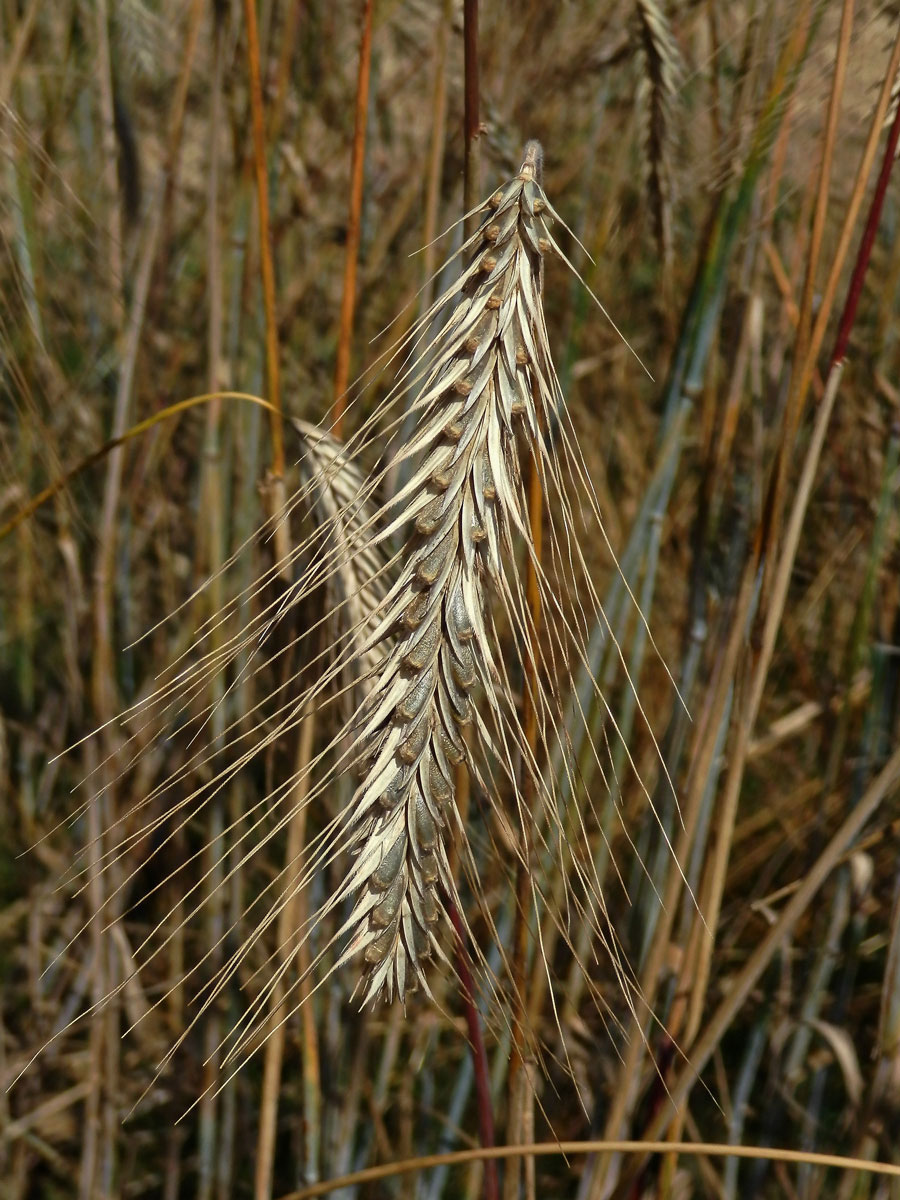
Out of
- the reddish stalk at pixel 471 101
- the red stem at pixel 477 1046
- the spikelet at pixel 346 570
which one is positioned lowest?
the red stem at pixel 477 1046

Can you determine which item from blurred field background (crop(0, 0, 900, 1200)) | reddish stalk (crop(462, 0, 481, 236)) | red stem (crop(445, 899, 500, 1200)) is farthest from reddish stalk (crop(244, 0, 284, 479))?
red stem (crop(445, 899, 500, 1200))

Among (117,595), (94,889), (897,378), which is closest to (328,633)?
(94,889)

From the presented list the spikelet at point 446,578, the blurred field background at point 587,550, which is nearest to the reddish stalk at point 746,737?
the blurred field background at point 587,550

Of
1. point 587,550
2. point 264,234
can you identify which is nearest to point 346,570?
point 264,234

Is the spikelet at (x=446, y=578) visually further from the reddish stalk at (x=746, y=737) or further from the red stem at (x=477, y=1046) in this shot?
the reddish stalk at (x=746, y=737)

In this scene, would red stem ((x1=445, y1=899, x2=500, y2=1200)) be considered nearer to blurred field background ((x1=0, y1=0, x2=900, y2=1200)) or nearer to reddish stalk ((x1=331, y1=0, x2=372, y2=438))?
blurred field background ((x1=0, y1=0, x2=900, y2=1200))
